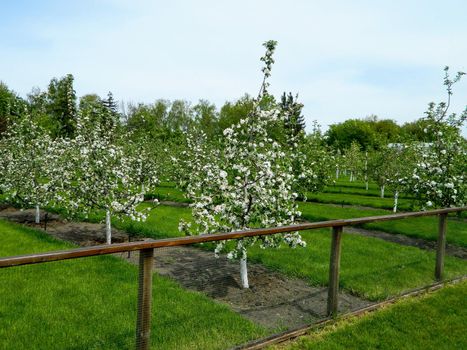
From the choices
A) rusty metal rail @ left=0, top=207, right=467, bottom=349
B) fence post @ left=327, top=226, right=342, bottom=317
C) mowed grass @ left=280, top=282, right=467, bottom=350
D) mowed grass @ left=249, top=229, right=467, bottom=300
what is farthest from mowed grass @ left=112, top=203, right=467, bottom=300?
rusty metal rail @ left=0, top=207, right=467, bottom=349

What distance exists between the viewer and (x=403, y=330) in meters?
5.55

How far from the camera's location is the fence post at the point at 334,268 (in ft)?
18.7

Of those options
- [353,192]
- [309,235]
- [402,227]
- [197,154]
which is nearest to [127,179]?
[197,154]

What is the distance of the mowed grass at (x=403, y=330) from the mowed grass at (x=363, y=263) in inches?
28.7

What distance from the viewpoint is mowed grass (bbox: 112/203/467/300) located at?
758 cm

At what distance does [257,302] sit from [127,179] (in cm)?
595

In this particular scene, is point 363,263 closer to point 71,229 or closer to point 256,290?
point 256,290

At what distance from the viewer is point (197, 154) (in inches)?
448

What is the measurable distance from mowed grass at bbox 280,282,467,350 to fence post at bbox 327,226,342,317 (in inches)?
10.2

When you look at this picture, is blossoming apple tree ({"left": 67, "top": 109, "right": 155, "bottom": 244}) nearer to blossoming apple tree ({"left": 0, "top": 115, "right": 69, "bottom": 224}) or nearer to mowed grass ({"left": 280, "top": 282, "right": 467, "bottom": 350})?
blossoming apple tree ({"left": 0, "top": 115, "right": 69, "bottom": 224})

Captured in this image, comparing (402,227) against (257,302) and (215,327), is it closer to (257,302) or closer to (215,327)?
(257,302)

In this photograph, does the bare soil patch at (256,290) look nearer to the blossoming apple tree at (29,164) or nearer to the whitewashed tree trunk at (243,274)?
the whitewashed tree trunk at (243,274)

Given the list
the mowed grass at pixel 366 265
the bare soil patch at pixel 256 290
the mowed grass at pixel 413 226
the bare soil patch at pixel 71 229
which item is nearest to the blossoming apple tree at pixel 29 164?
the bare soil patch at pixel 71 229

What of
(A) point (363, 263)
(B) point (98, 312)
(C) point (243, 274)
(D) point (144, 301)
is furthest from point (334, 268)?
(A) point (363, 263)
